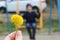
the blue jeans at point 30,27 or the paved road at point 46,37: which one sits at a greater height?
the blue jeans at point 30,27

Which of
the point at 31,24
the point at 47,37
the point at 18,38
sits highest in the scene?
the point at 18,38

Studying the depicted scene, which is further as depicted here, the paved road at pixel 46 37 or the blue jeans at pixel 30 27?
the paved road at pixel 46 37

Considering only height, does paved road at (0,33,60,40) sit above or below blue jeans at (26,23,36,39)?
below

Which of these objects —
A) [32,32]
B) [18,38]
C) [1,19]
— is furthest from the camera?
[1,19]

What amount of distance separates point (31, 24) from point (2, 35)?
1625mm

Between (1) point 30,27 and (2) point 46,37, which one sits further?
(2) point 46,37

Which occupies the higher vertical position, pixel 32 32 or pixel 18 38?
pixel 18 38

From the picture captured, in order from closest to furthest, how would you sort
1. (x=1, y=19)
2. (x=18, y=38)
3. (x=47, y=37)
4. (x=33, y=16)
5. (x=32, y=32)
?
(x=18, y=38) < (x=33, y=16) < (x=32, y=32) < (x=47, y=37) < (x=1, y=19)

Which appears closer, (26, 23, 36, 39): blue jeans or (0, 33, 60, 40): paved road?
(26, 23, 36, 39): blue jeans

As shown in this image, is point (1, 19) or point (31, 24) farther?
point (1, 19)

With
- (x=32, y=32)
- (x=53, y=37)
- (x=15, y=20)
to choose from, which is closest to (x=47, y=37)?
(x=53, y=37)

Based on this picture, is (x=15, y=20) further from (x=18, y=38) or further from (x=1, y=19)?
(x=1, y=19)

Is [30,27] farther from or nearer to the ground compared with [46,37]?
farther from the ground

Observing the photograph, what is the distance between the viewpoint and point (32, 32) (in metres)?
7.51
